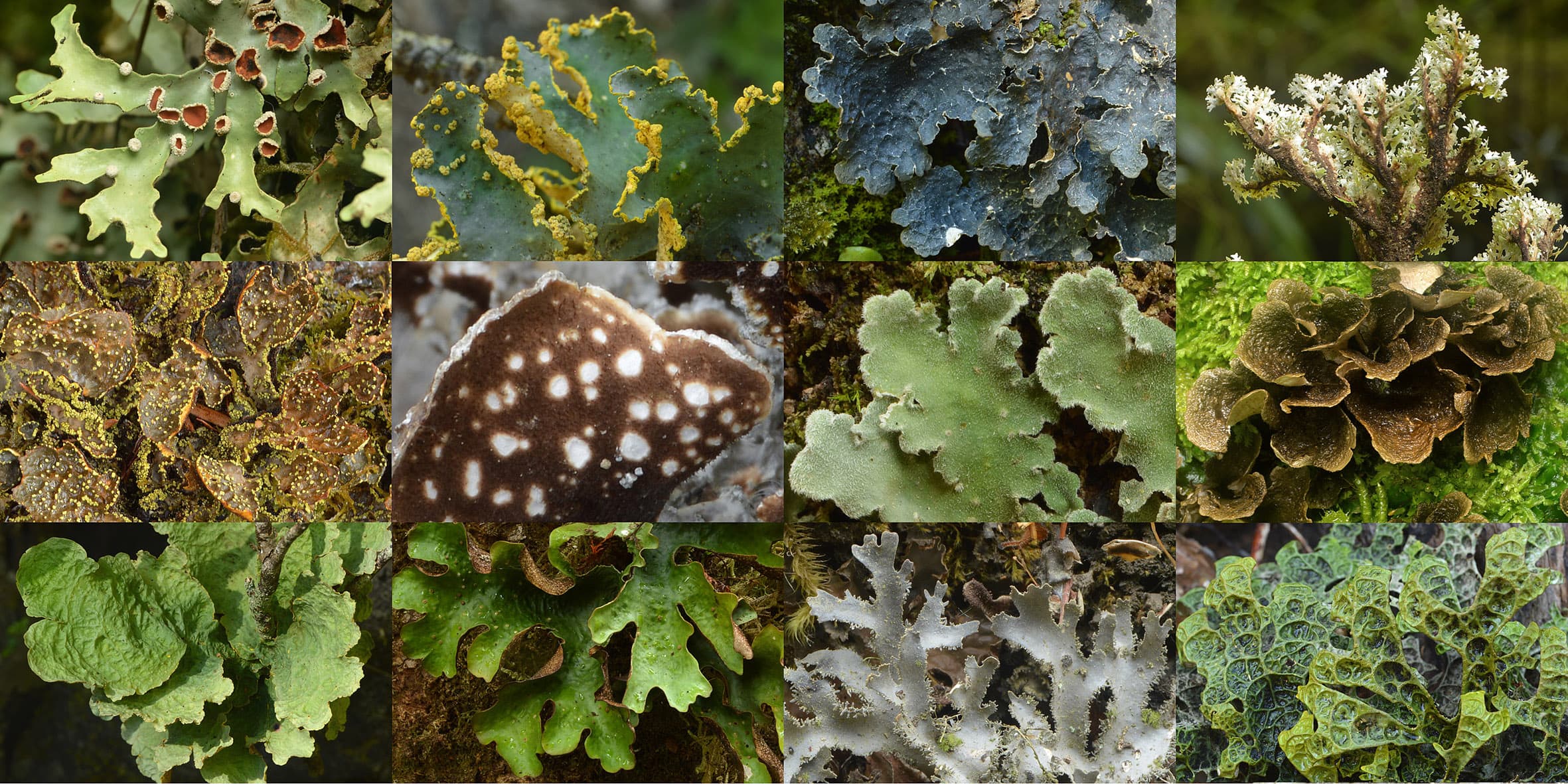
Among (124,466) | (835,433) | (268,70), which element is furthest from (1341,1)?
(124,466)

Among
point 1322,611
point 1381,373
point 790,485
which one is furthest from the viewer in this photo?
point 1322,611

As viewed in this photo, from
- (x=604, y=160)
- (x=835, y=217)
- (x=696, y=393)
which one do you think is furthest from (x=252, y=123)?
(x=835, y=217)

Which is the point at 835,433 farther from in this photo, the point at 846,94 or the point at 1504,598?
the point at 1504,598

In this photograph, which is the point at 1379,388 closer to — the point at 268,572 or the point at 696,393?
the point at 696,393

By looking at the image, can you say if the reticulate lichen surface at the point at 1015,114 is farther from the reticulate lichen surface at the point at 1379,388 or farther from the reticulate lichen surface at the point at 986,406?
the reticulate lichen surface at the point at 1379,388

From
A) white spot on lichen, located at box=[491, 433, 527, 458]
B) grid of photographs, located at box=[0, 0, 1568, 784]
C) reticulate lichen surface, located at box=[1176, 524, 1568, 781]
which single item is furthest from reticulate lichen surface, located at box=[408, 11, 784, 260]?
reticulate lichen surface, located at box=[1176, 524, 1568, 781]

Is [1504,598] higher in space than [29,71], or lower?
higher
